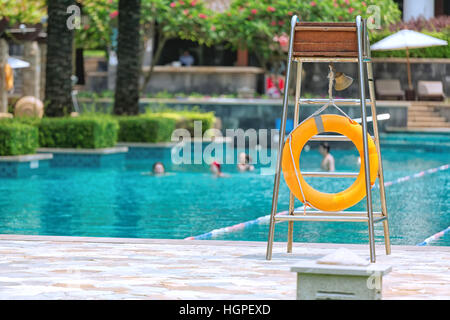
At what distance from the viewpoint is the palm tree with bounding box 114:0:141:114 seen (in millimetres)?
25203

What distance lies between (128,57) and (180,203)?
10.4m

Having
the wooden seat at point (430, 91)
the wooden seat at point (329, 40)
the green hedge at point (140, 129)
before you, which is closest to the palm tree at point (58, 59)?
the green hedge at point (140, 129)

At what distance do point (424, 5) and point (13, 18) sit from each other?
16.2m

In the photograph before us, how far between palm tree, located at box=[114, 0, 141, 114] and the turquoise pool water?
7.77 ft

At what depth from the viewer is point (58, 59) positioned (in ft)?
75.0

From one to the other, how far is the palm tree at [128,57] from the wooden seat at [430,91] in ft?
38.2

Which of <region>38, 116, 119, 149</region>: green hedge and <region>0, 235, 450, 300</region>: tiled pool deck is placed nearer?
<region>0, 235, 450, 300</region>: tiled pool deck

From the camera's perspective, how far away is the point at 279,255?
8.91m

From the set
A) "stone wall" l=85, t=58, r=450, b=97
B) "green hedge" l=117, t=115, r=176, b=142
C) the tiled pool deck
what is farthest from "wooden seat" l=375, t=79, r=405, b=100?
the tiled pool deck

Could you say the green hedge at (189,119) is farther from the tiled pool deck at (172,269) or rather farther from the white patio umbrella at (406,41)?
the tiled pool deck at (172,269)

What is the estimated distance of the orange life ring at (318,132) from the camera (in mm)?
8484

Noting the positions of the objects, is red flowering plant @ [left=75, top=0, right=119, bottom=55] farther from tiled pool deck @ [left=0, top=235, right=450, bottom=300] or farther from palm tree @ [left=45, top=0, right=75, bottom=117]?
tiled pool deck @ [left=0, top=235, right=450, bottom=300]

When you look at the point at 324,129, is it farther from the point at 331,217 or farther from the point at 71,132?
the point at 71,132
